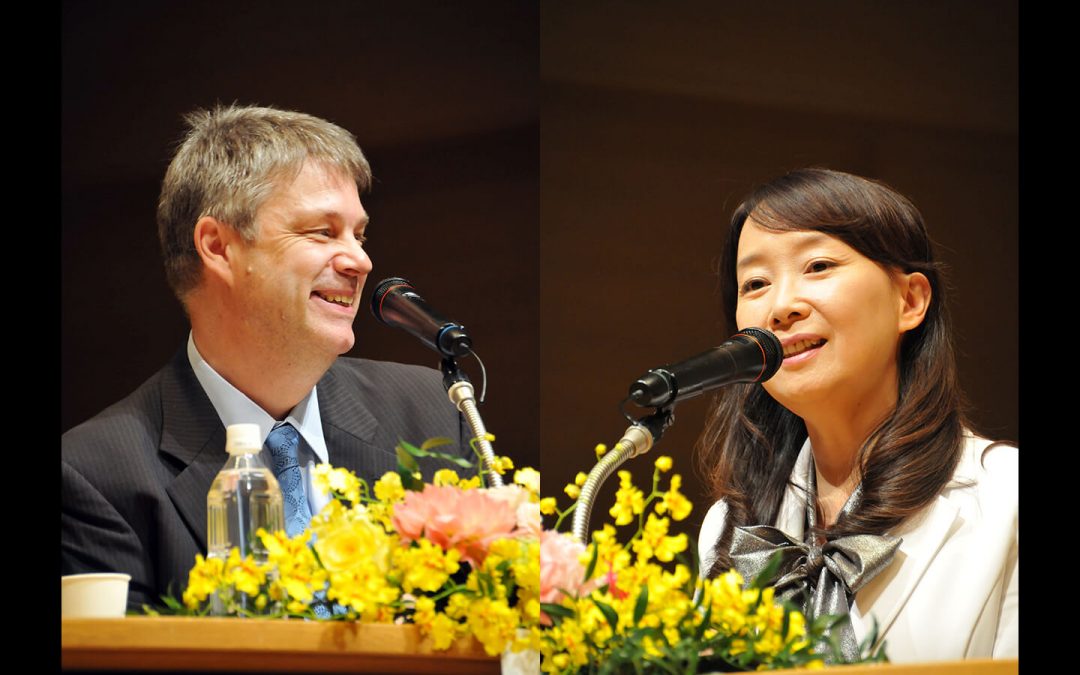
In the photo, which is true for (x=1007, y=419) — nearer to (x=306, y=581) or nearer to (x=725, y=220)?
(x=725, y=220)

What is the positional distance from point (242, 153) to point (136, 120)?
191 mm

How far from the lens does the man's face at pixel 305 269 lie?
7.82 ft

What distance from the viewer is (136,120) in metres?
2.36

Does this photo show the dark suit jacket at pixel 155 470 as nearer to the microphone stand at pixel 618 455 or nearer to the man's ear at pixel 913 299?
the microphone stand at pixel 618 455

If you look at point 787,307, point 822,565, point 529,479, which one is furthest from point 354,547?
point 787,307

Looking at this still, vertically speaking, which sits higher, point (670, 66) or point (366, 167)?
point (670, 66)

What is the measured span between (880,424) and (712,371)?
1.99 feet

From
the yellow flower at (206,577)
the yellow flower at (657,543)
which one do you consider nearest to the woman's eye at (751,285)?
the yellow flower at (657,543)

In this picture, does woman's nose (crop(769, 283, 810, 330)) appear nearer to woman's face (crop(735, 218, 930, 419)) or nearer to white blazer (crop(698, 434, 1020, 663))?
woman's face (crop(735, 218, 930, 419))

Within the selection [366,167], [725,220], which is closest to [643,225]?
[725,220]

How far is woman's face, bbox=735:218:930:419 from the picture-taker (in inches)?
96.5

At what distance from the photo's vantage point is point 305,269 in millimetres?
2400

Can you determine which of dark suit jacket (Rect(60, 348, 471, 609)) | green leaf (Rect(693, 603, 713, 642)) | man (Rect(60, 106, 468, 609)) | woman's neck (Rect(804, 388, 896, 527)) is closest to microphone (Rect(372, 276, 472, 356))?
man (Rect(60, 106, 468, 609))

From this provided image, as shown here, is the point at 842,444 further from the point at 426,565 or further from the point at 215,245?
the point at 215,245
